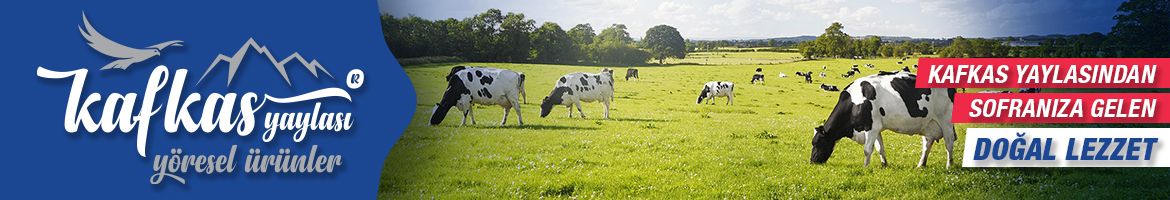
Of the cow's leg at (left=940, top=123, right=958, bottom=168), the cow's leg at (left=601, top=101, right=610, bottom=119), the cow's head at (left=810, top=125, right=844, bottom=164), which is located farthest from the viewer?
the cow's leg at (left=601, top=101, right=610, bottom=119)

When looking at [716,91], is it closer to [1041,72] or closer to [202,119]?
[1041,72]

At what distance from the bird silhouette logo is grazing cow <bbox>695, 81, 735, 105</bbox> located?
267cm

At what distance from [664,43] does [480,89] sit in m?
1.16

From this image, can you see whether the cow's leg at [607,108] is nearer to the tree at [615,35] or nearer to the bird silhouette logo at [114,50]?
the tree at [615,35]

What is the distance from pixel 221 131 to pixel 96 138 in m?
0.57

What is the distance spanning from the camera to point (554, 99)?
411 centimetres

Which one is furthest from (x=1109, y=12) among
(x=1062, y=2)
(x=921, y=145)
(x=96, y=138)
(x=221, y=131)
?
(x=96, y=138)

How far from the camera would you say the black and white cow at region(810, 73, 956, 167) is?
12.0 ft

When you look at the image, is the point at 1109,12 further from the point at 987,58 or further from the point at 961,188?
the point at 961,188

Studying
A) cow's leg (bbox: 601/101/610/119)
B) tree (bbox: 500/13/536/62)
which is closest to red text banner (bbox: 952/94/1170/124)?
cow's leg (bbox: 601/101/610/119)

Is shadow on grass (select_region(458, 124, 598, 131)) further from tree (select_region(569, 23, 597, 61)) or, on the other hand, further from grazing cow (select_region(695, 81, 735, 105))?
grazing cow (select_region(695, 81, 735, 105))

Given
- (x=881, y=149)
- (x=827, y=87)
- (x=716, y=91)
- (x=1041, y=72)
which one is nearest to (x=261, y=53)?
(x=716, y=91)

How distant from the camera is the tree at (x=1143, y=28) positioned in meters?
3.83

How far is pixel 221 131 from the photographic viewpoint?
365 cm
